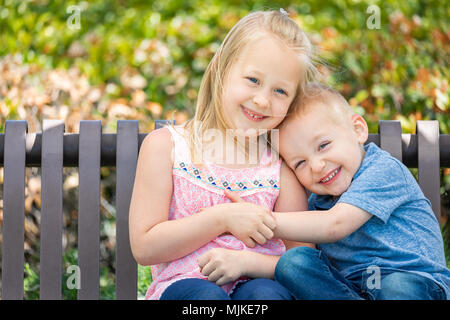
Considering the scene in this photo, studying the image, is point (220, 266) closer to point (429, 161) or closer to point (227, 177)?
point (227, 177)

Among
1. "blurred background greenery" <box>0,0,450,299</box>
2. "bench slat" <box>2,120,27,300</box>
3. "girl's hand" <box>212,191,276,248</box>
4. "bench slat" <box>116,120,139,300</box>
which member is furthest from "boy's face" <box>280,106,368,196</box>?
"blurred background greenery" <box>0,0,450,299</box>

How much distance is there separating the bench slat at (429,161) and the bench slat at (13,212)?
160cm

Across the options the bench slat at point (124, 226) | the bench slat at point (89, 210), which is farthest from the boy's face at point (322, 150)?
the bench slat at point (89, 210)

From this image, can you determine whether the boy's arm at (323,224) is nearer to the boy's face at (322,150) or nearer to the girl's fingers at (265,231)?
the girl's fingers at (265,231)

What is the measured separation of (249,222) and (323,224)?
0.80ft

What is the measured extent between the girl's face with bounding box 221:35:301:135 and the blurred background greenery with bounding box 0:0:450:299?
1.44m

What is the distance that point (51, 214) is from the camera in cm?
240

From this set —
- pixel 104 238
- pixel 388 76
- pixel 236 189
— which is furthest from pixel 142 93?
pixel 236 189

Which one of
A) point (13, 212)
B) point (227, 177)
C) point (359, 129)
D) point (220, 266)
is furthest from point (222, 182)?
point (13, 212)

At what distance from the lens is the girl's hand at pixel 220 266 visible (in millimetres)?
1954

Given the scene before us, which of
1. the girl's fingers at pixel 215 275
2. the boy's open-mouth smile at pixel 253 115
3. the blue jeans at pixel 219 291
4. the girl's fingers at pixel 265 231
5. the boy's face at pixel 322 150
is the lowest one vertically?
the blue jeans at pixel 219 291

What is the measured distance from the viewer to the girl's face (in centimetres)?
210

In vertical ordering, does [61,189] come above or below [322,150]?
below

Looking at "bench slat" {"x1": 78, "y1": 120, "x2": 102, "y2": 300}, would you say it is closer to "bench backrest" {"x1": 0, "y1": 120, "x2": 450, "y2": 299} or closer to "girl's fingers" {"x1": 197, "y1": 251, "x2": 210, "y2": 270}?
"bench backrest" {"x1": 0, "y1": 120, "x2": 450, "y2": 299}
